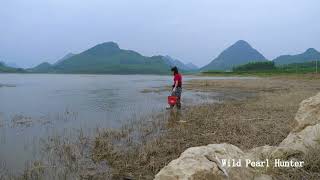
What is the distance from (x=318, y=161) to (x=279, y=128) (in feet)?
21.6

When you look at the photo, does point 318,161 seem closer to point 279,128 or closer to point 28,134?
point 279,128

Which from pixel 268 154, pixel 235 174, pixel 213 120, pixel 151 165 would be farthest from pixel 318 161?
pixel 213 120

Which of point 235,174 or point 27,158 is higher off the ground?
point 235,174

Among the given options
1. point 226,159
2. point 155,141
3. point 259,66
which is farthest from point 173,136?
point 259,66

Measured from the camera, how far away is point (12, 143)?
12.8 metres

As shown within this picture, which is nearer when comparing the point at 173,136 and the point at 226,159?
the point at 226,159

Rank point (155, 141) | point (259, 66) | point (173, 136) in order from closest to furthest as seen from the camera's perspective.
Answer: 1. point (155, 141)
2. point (173, 136)
3. point (259, 66)

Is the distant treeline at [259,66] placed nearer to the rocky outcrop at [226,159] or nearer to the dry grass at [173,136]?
the dry grass at [173,136]

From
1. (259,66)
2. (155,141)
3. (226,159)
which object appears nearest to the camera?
(226,159)

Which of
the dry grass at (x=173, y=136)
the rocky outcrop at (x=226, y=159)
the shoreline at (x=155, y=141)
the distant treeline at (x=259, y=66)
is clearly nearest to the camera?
the rocky outcrop at (x=226, y=159)

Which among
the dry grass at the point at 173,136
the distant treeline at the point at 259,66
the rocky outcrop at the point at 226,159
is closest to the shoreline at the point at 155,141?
the dry grass at the point at 173,136

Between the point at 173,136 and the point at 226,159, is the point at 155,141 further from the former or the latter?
the point at 226,159

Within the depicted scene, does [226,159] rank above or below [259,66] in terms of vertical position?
below

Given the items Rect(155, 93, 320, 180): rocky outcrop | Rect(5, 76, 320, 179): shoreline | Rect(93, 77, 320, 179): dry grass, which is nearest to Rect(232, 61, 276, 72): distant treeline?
Rect(93, 77, 320, 179): dry grass
